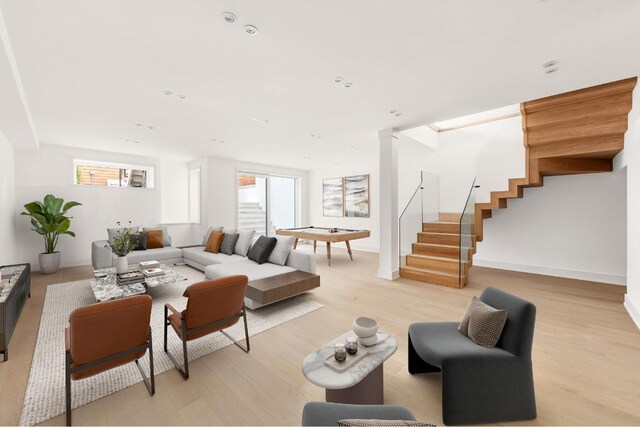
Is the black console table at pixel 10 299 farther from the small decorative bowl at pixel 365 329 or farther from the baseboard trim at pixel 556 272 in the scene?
the baseboard trim at pixel 556 272

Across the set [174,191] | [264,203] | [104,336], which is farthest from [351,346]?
[174,191]

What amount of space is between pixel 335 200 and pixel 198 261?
496 cm

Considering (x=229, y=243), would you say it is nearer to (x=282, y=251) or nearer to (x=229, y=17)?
(x=282, y=251)

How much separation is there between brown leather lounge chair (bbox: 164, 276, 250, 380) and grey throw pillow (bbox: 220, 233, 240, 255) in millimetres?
2807

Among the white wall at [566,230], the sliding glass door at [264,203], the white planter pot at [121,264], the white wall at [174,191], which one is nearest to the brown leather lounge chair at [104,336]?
the white planter pot at [121,264]

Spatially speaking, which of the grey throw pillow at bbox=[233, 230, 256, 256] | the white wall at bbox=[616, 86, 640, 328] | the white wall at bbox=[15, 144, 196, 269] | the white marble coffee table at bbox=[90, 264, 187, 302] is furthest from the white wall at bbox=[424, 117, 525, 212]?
the white wall at bbox=[15, 144, 196, 269]

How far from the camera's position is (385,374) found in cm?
216

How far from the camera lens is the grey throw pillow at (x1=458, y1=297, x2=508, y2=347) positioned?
175 cm

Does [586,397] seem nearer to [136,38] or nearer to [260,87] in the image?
[260,87]

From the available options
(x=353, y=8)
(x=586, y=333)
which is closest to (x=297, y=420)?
(x=353, y=8)

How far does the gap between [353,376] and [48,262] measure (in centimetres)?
668

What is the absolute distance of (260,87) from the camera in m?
3.21

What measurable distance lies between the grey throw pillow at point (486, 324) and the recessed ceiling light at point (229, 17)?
2859 mm

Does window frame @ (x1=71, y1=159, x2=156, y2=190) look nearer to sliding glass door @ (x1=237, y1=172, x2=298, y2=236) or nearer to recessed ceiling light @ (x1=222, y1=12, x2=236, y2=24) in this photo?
sliding glass door @ (x1=237, y1=172, x2=298, y2=236)
